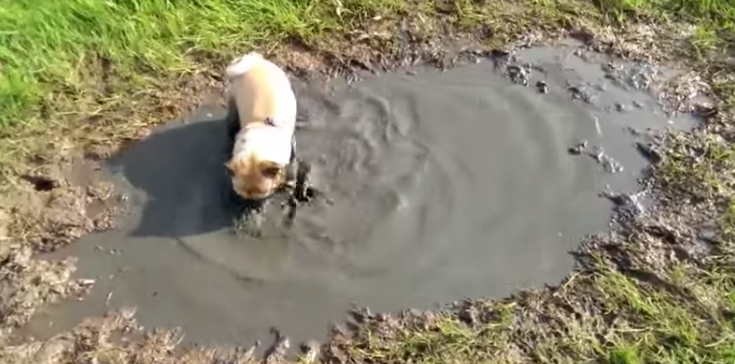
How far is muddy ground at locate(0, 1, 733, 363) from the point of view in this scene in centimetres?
423

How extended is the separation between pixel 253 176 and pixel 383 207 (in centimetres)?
71

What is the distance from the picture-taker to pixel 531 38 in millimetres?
5871

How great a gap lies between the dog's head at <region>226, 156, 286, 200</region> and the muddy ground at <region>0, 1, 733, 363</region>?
75 centimetres

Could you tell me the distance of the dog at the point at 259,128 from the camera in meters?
4.54

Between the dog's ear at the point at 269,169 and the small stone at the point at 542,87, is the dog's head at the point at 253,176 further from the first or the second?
the small stone at the point at 542,87

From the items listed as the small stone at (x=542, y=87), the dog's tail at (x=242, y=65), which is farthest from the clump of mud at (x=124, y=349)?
the small stone at (x=542, y=87)

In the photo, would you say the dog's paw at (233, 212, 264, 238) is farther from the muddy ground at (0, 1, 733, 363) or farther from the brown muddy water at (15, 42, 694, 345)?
the muddy ground at (0, 1, 733, 363)

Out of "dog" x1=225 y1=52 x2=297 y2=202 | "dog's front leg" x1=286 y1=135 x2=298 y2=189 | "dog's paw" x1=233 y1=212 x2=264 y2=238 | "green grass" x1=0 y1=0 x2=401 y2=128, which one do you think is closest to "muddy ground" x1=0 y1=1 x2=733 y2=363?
"green grass" x1=0 y1=0 x2=401 y2=128

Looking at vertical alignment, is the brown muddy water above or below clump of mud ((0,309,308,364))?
above

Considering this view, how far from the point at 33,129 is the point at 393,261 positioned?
7.14 ft

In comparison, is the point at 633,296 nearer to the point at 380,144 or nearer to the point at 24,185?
the point at 380,144

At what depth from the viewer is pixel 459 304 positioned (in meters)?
4.43

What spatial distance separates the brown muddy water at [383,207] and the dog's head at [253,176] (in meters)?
0.19

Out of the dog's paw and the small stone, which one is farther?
the small stone
